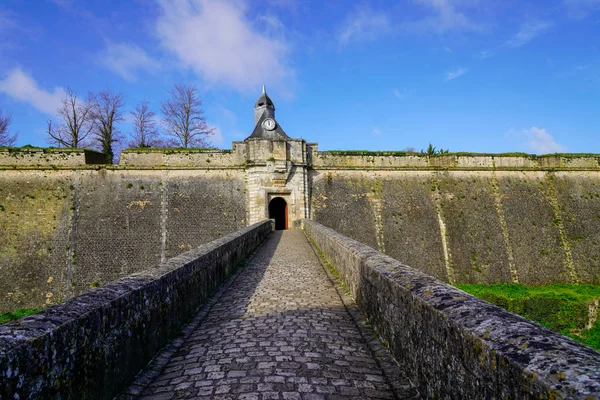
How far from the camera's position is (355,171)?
72.1 ft

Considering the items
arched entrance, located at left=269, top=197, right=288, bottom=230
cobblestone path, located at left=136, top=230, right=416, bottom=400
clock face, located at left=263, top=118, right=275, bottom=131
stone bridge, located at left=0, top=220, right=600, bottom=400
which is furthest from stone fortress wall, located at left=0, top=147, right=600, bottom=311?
stone bridge, located at left=0, top=220, right=600, bottom=400

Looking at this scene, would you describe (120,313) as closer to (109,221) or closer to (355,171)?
(109,221)

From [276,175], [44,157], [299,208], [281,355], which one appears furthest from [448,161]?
[44,157]

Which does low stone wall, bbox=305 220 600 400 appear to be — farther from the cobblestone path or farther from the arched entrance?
the arched entrance

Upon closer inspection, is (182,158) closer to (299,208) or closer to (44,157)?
(44,157)

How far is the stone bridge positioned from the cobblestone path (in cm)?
2

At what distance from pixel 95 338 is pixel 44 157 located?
66.9 ft

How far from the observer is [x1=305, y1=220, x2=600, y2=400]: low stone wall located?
155 centimetres

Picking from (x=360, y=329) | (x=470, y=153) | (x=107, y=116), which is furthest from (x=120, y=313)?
(x=107, y=116)

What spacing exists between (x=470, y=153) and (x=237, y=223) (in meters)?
14.6

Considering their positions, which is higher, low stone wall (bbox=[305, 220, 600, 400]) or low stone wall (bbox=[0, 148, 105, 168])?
low stone wall (bbox=[0, 148, 105, 168])

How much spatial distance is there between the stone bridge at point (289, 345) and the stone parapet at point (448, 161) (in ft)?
52.4

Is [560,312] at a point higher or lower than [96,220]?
lower

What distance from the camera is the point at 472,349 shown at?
2.12 m
